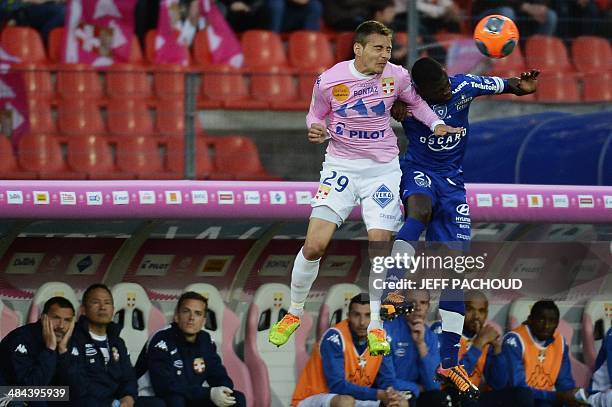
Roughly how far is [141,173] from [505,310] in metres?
2.77

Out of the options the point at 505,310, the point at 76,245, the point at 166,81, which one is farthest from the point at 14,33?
the point at 505,310

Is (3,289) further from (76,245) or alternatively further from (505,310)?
(505,310)

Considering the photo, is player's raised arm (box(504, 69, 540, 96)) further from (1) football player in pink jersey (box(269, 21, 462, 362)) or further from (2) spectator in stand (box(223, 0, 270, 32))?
(2) spectator in stand (box(223, 0, 270, 32))

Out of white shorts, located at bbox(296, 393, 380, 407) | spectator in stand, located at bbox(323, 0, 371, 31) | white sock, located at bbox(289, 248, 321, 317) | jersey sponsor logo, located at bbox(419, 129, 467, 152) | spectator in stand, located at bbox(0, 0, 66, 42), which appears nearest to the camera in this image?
white sock, located at bbox(289, 248, 321, 317)

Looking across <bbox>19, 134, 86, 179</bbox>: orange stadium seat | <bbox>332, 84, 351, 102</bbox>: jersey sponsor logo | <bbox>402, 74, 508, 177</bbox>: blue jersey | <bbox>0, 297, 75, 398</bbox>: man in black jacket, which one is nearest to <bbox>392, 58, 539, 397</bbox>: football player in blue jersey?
<bbox>402, 74, 508, 177</bbox>: blue jersey

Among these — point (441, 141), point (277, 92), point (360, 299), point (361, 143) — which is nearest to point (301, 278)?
point (361, 143)

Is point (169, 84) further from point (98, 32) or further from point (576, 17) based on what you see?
point (576, 17)

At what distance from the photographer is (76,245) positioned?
35.5 feet

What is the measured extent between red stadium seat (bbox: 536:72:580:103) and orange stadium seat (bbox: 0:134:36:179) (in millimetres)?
4045

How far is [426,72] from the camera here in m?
8.55

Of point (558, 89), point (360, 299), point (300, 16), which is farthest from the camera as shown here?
point (300, 16)

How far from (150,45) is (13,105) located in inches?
90.4

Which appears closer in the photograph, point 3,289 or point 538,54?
point 3,289

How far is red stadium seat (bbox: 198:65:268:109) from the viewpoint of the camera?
11398 millimetres
